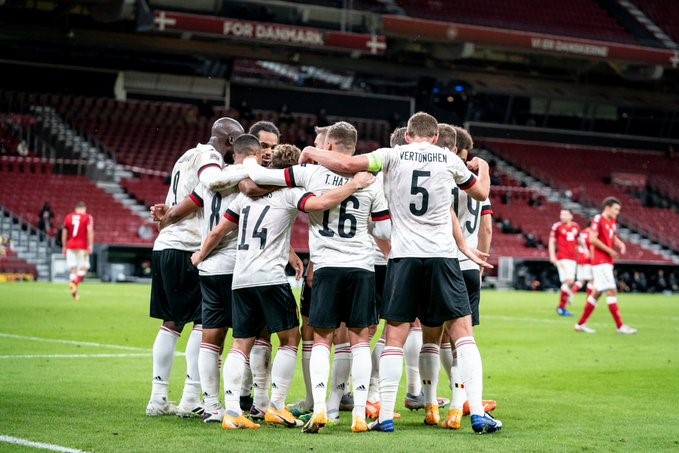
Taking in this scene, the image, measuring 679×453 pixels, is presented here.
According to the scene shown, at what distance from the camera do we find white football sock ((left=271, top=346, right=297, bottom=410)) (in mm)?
8891

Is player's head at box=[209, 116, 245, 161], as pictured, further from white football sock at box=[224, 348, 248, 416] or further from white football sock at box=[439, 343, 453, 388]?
white football sock at box=[439, 343, 453, 388]

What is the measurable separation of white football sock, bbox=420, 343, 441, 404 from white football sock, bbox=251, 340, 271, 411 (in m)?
1.31

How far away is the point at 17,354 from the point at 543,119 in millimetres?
42851

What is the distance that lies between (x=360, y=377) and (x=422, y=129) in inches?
77.4

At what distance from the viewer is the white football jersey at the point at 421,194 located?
8703 mm

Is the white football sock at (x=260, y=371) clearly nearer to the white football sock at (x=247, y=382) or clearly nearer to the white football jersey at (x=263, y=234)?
the white football sock at (x=247, y=382)

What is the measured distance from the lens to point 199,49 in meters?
44.9

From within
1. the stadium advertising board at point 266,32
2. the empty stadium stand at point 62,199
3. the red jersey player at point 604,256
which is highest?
the stadium advertising board at point 266,32

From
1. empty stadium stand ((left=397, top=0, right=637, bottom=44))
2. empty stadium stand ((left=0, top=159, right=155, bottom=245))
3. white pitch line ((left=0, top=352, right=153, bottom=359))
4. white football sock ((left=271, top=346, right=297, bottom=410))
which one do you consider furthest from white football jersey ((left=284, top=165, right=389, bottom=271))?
empty stadium stand ((left=397, top=0, right=637, bottom=44))

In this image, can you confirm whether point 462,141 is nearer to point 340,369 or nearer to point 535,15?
point 340,369

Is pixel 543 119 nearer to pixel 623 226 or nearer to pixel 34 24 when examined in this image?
pixel 623 226

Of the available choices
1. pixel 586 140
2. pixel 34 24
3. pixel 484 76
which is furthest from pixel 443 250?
pixel 586 140

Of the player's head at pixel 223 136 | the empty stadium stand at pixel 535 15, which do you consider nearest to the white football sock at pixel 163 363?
the player's head at pixel 223 136

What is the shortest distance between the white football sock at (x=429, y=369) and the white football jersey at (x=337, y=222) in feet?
3.86
